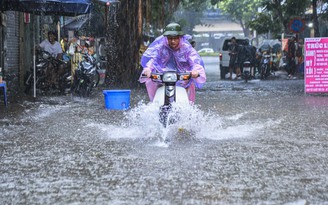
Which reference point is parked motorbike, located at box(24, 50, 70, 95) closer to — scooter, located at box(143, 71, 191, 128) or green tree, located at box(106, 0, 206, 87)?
green tree, located at box(106, 0, 206, 87)

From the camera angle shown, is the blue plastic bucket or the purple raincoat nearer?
the purple raincoat

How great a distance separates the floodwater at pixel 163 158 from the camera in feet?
14.8

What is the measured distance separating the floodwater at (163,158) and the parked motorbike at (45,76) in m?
4.41

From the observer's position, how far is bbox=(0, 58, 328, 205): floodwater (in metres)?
4.51

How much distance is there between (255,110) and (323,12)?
17.3m

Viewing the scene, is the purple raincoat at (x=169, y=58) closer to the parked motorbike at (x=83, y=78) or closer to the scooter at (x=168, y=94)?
the scooter at (x=168, y=94)

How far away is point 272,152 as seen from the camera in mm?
6492

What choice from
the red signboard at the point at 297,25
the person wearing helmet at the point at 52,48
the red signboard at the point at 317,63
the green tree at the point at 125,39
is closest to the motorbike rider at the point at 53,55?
the person wearing helmet at the point at 52,48

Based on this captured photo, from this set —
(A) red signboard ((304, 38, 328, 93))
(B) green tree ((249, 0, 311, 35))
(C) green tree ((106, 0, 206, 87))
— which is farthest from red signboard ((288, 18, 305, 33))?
(A) red signboard ((304, 38, 328, 93))

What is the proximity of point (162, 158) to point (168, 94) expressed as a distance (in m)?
1.48

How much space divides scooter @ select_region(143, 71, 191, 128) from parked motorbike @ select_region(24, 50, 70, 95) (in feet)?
27.0

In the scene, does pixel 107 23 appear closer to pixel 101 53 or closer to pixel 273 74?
A: pixel 101 53

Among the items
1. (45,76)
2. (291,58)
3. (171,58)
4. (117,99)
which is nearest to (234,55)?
(291,58)

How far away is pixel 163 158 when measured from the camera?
6.05 metres
